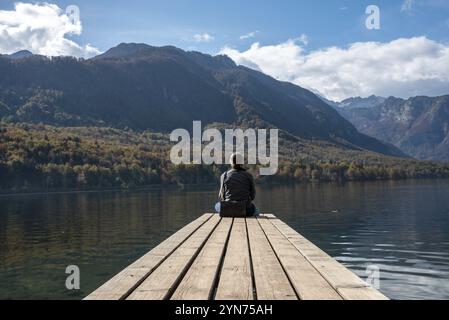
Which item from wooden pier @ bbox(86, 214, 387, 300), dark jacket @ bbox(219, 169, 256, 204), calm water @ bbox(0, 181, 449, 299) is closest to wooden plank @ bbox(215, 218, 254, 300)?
wooden pier @ bbox(86, 214, 387, 300)

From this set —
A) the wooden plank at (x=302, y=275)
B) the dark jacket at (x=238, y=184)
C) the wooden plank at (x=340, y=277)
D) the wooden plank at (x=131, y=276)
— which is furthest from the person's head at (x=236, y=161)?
the wooden plank at (x=340, y=277)

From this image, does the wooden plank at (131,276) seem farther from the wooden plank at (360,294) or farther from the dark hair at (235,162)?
the dark hair at (235,162)

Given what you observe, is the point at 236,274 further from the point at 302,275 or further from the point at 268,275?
the point at 302,275

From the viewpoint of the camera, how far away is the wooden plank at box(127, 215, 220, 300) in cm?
604

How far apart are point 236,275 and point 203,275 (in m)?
0.46

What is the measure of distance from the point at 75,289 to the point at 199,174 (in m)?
145

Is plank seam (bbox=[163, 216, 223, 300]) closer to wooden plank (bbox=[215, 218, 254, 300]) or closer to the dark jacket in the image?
wooden plank (bbox=[215, 218, 254, 300])

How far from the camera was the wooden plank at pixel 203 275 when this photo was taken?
6.07m

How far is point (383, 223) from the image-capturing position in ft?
148

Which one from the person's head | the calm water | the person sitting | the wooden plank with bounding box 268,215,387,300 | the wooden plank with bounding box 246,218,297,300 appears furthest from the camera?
the calm water
